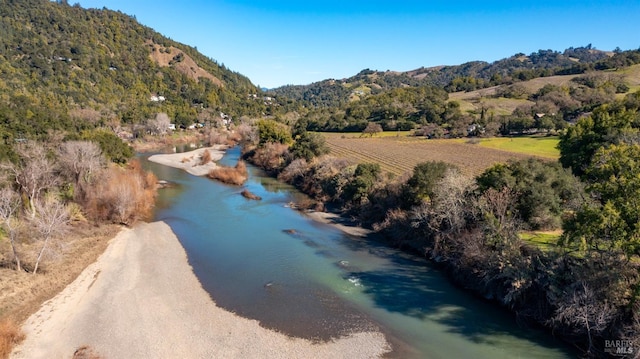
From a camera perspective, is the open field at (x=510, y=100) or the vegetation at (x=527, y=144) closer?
the vegetation at (x=527, y=144)

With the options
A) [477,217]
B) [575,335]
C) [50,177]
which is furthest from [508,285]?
[50,177]

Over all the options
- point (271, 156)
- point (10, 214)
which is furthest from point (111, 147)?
point (271, 156)

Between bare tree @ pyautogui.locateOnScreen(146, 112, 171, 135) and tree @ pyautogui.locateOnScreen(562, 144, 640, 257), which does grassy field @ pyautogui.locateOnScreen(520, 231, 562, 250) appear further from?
bare tree @ pyautogui.locateOnScreen(146, 112, 171, 135)

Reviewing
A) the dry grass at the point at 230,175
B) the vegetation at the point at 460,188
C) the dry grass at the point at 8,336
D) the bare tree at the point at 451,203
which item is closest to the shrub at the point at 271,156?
the vegetation at the point at 460,188

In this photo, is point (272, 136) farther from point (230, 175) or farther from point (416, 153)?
point (416, 153)

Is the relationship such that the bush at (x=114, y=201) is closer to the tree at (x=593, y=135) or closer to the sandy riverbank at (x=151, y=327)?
the sandy riverbank at (x=151, y=327)
